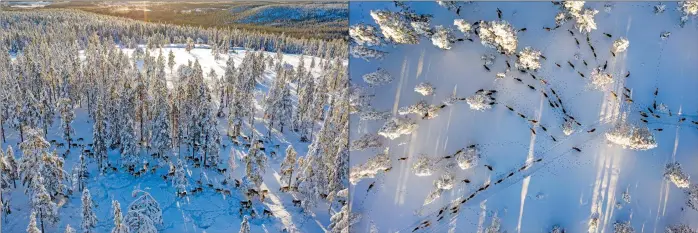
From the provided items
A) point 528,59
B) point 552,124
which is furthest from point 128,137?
point 552,124

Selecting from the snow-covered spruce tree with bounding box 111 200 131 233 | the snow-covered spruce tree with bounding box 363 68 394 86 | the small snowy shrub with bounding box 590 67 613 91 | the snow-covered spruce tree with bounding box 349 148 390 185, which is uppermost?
the small snowy shrub with bounding box 590 67 613 91

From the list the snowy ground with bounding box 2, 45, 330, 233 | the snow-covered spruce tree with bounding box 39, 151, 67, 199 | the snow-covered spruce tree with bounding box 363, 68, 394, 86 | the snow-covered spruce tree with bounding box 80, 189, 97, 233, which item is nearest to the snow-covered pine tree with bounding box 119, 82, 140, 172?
the snowy ground with bounding box 2, 45, 330, 233

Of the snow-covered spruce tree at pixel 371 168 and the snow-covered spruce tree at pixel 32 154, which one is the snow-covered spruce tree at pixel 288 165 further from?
the snow-covered spruce tree at pixel 32 154

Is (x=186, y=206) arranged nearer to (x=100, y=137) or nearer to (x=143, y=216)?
(x=143, y=216)

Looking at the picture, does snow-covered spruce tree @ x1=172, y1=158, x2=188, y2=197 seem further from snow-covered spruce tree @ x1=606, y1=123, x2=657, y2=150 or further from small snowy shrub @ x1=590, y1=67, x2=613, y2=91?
snow-covered spruce tree @ x1=606, y1=123, x2=657, y2=150

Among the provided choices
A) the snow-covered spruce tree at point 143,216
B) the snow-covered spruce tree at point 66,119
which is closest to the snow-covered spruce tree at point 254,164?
the snow-covered spruce tree at point 143,216

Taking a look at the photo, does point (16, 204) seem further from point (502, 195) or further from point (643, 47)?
point (643, 47)
